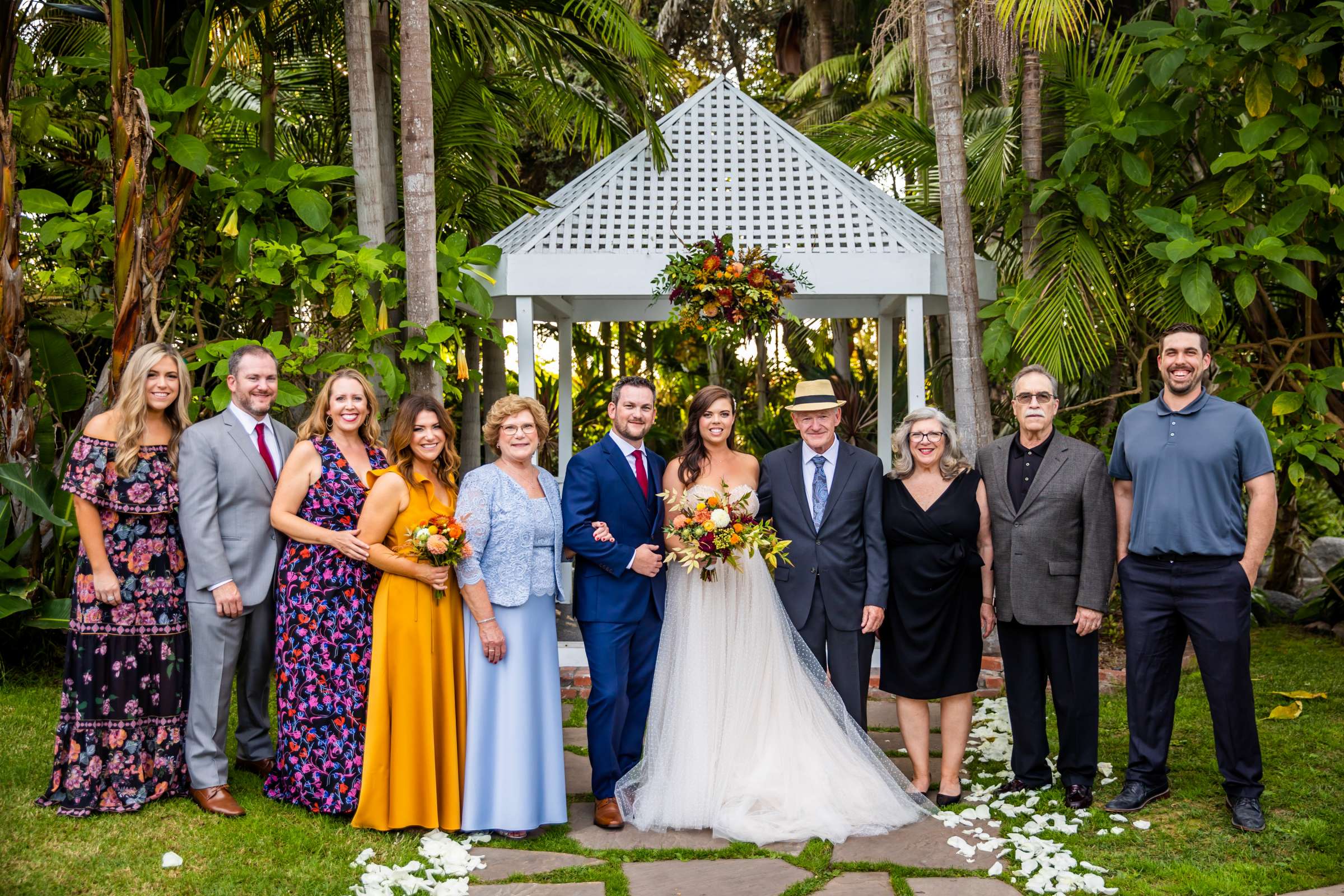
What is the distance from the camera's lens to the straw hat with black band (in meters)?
5.14

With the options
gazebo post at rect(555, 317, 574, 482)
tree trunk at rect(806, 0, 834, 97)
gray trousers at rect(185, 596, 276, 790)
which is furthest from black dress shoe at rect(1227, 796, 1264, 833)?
tree trunk at rect(806, 0, 834, 97)

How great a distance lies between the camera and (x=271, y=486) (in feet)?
16.1

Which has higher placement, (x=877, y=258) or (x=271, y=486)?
(x=877, y=258)

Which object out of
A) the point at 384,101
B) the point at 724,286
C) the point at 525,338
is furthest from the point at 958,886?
the point at 384,101

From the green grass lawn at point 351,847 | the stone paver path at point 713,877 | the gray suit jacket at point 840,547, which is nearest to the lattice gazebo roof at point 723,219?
the gray suit jacket at point 840,547

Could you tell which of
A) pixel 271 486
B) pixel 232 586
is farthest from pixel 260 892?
pixel 271 486

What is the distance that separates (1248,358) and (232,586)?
6.63m

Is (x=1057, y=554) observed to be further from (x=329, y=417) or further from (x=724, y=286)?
(x=329, y=417)

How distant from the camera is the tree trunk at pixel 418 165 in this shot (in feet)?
20.6

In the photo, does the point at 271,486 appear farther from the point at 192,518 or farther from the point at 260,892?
the point at 260,892

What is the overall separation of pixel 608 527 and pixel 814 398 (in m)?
1.15

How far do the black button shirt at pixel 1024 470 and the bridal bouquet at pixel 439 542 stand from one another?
2402mm

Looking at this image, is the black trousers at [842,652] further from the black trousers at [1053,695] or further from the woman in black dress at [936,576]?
the black trousers at [1053,695]

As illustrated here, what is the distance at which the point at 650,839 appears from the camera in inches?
183
